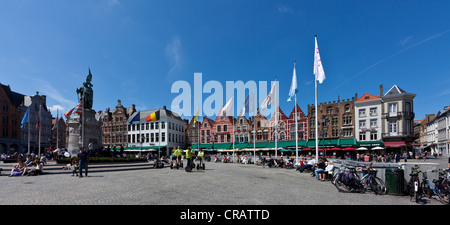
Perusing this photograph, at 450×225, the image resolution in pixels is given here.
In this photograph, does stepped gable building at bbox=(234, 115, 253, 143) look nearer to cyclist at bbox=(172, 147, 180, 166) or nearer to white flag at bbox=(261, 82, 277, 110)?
white flag at bbox=(261, 82, 277, 110)

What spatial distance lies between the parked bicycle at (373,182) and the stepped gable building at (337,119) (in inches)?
1534

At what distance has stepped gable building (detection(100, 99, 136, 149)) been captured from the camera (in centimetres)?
6333

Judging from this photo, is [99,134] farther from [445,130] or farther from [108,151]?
[445,130]

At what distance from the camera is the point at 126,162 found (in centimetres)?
2217

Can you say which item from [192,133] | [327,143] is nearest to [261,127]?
[327,143]

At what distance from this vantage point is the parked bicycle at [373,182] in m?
9.30

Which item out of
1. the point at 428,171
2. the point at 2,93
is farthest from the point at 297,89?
the point at 2,93

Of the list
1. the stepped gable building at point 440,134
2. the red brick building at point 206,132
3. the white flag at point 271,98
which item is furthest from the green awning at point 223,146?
the stepped gable building at point 440,134

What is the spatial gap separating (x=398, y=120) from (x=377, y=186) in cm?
4257

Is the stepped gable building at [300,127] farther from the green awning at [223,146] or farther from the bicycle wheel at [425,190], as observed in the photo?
the bicycle wheel at [425,190]

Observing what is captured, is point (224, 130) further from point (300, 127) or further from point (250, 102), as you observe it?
point (250, 102)

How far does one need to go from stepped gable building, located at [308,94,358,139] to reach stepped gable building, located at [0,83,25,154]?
65.9 metres
